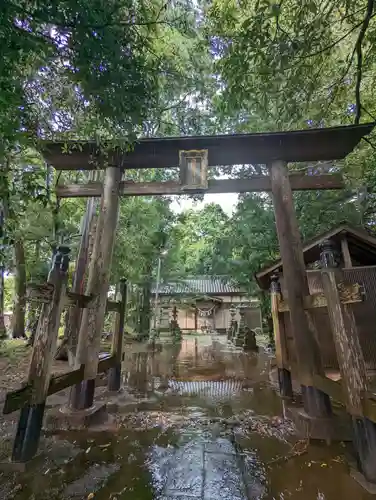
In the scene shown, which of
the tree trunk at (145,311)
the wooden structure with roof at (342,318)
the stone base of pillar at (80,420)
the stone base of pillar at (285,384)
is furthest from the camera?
the tree trunk at (145,311)

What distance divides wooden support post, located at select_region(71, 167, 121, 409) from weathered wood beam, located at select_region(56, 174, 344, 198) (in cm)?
30

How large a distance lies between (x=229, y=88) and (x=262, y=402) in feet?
17.3

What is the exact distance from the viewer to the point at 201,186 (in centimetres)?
486

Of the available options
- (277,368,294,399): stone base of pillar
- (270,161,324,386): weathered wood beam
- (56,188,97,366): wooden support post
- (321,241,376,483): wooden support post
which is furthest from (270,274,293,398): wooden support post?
(56,188,97,366): wooden support post

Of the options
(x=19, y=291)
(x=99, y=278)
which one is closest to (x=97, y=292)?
(x=99, y=278)

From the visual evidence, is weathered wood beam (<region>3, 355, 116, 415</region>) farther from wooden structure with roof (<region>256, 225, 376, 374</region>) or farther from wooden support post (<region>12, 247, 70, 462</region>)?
wooden structure with roof (<region>256, 225, 376, 374</region>)

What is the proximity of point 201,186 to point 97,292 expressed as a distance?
255 cm

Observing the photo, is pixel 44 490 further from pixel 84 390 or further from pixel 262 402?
pixel 262 402

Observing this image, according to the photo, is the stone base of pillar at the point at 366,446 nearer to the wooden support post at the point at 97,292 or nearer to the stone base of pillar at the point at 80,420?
the stone base of pillar at the point at 80,420

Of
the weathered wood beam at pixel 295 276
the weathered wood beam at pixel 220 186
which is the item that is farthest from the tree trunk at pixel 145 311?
the weathered wood beam at pixel 295 276

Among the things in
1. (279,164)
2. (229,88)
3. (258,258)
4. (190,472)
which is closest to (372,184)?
(258,258)

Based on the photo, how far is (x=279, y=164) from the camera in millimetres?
4914

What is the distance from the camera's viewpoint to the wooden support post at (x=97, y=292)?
4.06 m

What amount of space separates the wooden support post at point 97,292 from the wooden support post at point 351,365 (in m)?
3.26
